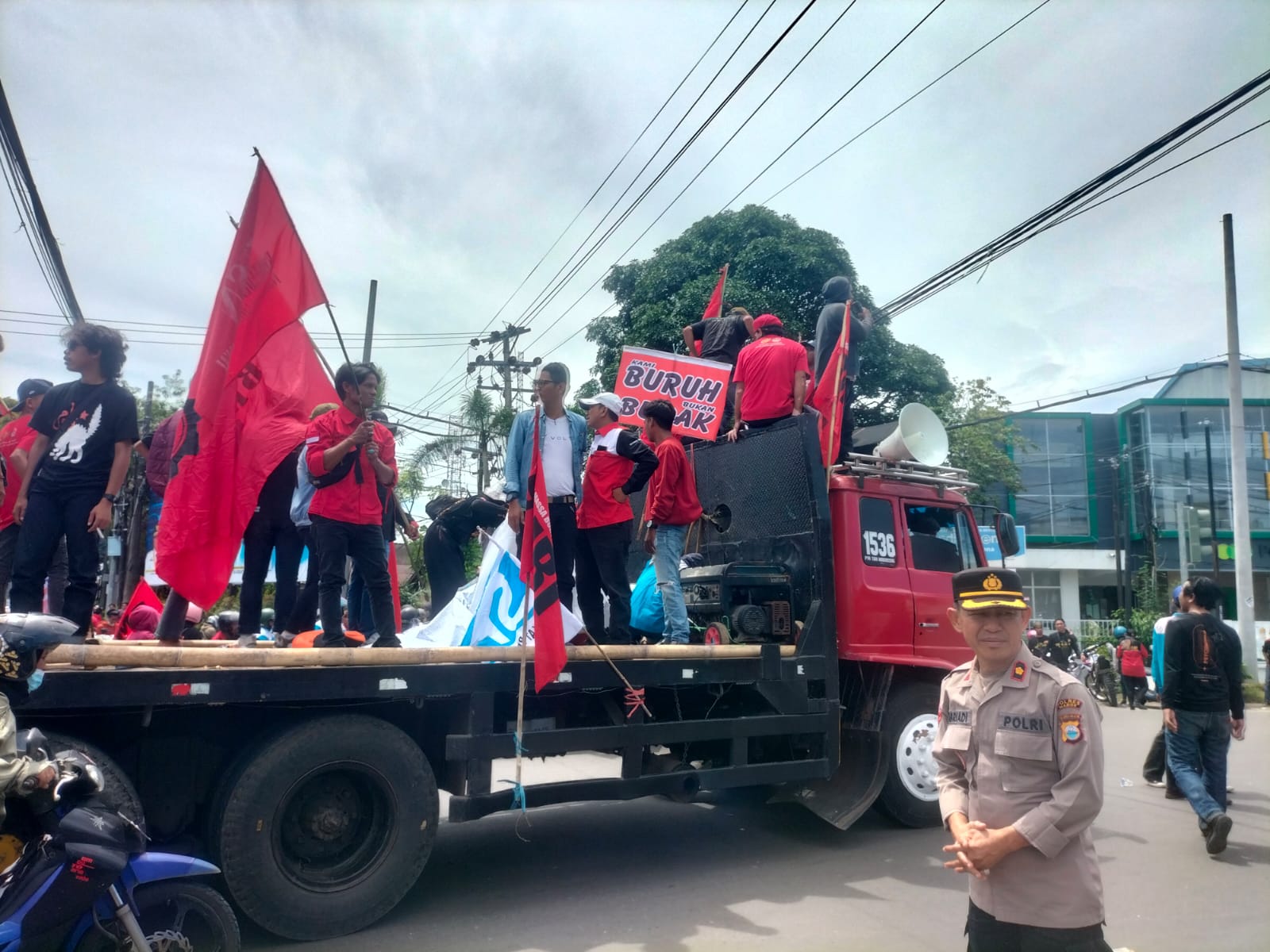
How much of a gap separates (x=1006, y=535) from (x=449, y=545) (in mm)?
4072

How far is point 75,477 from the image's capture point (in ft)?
14.3

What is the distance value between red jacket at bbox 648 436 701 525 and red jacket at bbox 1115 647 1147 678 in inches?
599

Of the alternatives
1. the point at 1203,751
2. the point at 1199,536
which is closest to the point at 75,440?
the point at 1203,751

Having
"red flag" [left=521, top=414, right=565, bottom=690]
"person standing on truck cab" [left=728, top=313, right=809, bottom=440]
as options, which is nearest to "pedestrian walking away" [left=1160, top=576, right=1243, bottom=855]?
"person standing on truck cab" [left=728, top=313, right=809, bottom=440]

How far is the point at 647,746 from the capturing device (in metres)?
5.27

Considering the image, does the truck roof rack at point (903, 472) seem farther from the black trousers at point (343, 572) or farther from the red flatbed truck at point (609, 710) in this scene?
the black trousers at point (343, 572)

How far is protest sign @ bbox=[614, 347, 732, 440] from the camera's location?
7352mm

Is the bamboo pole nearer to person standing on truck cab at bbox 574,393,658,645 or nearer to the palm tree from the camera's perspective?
person standing on truck cab at bbox 574,393,658,645

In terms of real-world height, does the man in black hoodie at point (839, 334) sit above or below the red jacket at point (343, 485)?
above

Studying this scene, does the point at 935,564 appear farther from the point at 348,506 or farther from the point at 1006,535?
the point at 348,506

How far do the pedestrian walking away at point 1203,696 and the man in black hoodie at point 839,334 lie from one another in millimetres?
2653

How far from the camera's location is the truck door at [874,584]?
6109mm

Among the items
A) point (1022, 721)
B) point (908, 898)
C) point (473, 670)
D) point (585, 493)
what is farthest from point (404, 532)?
point (1022, 721)

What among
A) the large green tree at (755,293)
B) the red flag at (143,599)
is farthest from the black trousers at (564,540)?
the large green tree at (755,293)
